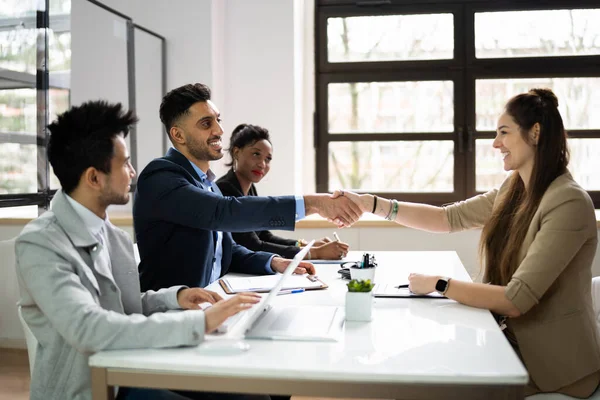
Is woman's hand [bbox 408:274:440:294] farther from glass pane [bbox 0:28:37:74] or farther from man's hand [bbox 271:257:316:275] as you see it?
glass pane [bbox 0:28:37:74]

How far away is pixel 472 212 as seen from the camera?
2.66 metres

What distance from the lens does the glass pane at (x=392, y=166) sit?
453 centimetres

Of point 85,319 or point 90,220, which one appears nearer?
point 85,319

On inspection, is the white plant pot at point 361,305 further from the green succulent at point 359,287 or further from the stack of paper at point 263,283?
the stack of paper at point 263,283

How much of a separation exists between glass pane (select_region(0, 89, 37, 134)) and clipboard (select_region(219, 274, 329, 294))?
4.12ft

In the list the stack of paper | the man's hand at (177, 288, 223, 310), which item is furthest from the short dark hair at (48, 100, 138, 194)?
the stack of paper

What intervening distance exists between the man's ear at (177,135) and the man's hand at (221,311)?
100cm

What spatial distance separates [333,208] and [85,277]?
1115 mm

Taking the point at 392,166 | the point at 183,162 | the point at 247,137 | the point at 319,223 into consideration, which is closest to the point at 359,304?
the point at 183,162

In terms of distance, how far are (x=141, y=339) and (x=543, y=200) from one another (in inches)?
47.3

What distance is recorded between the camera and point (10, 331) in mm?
3309

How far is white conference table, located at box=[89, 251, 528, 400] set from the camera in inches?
48.2

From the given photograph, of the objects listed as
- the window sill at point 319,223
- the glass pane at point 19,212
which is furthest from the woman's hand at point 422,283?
the window sill at point 319,223

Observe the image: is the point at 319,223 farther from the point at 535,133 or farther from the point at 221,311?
the point at 221,311
